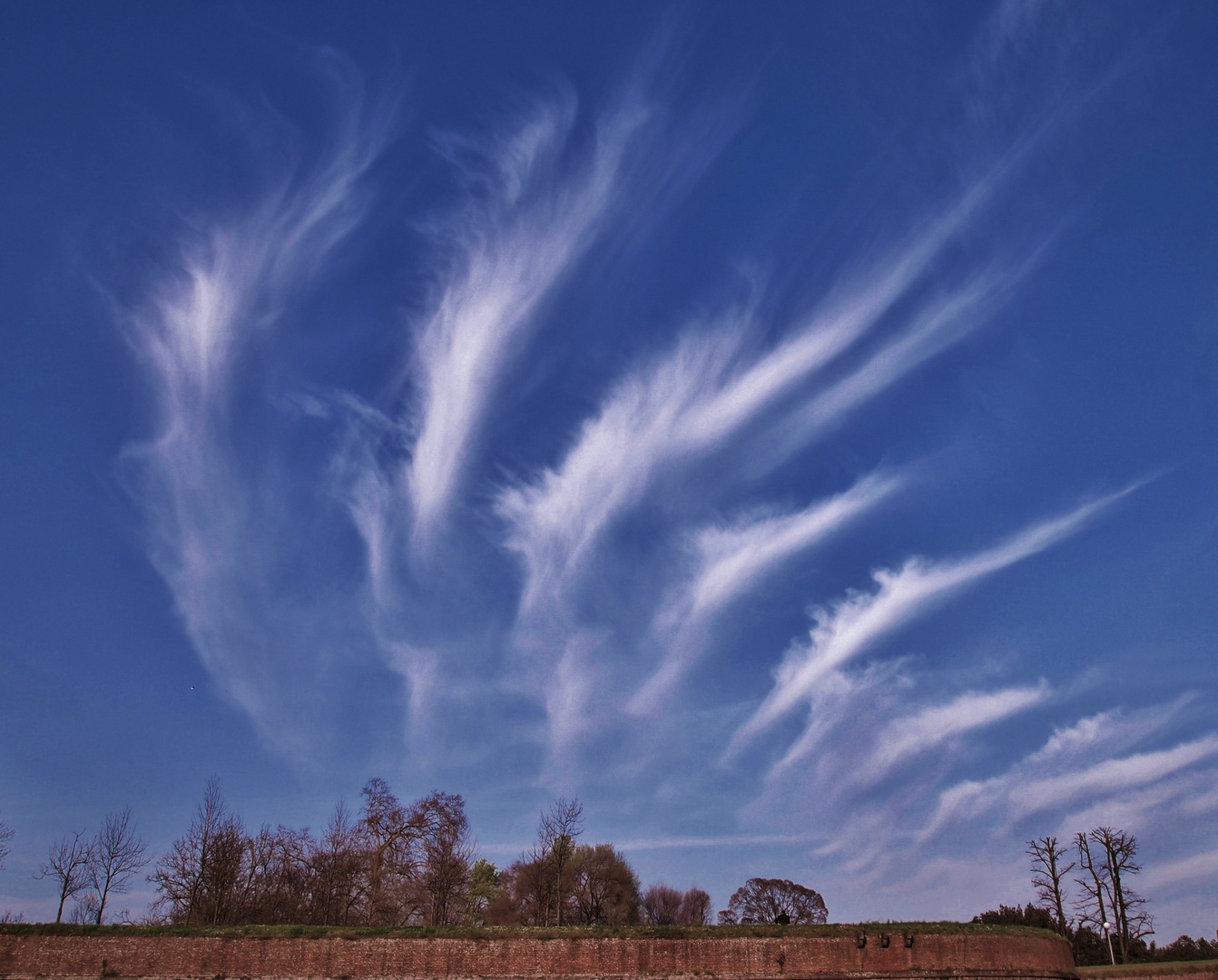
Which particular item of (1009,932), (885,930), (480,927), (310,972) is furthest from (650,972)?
(1009,932)

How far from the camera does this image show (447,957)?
99.8 ft

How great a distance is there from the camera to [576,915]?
8069cm

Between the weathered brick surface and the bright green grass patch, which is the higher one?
the weathered brick surface

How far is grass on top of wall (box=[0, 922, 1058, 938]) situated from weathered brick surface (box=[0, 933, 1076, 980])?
6.5 inches

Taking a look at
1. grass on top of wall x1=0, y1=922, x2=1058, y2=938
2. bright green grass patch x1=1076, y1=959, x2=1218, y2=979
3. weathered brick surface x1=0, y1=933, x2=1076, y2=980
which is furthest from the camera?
bright green grass patch x1=1076, y1=959, x2=1218, y2=979

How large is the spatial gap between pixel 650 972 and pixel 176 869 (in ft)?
102

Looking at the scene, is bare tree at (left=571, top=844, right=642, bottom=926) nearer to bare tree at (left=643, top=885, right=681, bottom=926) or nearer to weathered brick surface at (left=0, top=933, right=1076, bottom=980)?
bare tree at (left=643, top=885, right=681, bottom=926)

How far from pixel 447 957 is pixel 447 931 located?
2.74 ft

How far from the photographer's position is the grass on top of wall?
30.9 m

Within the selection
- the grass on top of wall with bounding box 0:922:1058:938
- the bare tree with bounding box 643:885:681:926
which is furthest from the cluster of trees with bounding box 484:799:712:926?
the grass on top of wall with bounding box 0:922:1058:938

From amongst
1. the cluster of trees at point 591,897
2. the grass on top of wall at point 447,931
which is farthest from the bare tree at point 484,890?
the grass on top of wall at point 447,931

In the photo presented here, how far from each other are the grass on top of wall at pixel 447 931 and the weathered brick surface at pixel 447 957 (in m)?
0.17

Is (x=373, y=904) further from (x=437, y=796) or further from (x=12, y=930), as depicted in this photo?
(x=12, y=930)

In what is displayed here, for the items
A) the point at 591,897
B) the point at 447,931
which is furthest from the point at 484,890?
the point at 447,931
